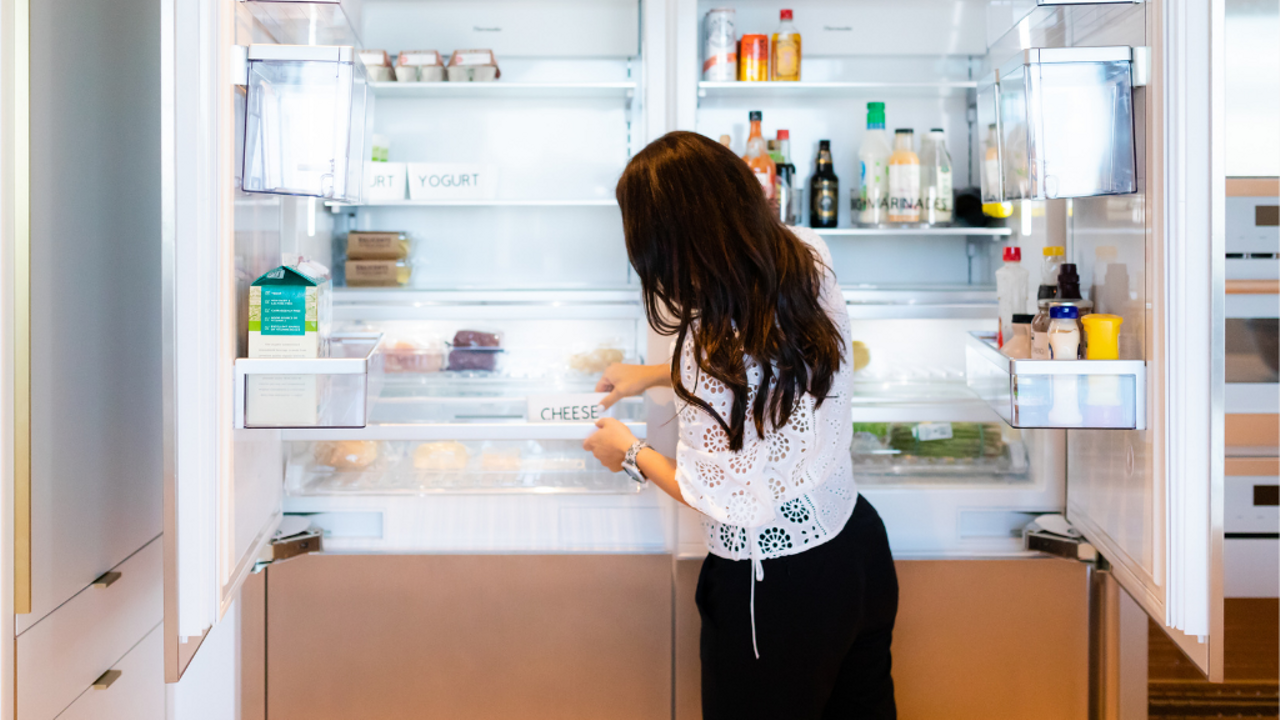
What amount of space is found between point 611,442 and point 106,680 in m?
0.97

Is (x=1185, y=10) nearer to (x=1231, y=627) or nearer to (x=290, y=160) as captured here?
(x=290, y=160)

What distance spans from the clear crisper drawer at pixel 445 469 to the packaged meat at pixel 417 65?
882mm

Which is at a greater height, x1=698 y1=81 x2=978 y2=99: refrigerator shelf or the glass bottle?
x1=698 y1=81 x2=978 y2=99: refrigerator shelf

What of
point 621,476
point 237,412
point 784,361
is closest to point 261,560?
point 237,412

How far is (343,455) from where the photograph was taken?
5.91ft

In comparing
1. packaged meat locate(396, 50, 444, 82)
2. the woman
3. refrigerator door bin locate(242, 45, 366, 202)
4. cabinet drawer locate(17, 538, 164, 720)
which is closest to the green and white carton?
refrigerator door bin locate(242, 45, 366, 202)

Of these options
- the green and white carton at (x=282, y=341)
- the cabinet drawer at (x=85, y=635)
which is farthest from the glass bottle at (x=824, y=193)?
the cabinet drawer at (x=85, y=635)

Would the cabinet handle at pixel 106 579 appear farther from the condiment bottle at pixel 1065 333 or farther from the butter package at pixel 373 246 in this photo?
the condiment bottle at pixel 1065 333

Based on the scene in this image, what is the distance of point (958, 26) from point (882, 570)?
1.43 metres

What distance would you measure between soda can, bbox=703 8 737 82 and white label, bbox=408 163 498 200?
573 mm

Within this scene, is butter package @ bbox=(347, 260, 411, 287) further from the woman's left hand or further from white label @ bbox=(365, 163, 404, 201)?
the woman's left hand

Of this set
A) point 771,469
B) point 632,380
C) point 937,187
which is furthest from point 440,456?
point 937,187

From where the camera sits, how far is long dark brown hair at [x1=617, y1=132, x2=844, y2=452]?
3.86ft

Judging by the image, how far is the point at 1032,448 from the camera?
178 centimetres
